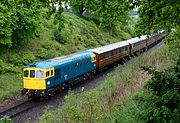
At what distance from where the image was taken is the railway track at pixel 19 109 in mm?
20197

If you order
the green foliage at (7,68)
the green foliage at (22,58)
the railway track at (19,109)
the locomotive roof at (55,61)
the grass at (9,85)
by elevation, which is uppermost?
the locomotive roof at (55,61)

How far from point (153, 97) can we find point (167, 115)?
0.68 metres

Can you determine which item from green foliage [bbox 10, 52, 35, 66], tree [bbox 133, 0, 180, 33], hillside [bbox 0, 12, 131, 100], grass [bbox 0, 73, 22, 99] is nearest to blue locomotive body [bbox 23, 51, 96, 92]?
grass [bbox 0, 73, 22, 99]

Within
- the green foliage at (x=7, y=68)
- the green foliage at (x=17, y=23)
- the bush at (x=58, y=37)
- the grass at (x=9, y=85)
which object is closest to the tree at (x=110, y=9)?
the green foliage at (x=17, y=23)

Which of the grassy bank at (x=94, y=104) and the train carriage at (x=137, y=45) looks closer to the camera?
the grassy bank at (x=94, y=104)

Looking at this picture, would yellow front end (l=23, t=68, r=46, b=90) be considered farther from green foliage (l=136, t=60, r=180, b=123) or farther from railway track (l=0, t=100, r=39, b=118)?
green foliage (l=136, t=60, r=180, b=123)

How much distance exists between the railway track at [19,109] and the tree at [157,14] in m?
10.6

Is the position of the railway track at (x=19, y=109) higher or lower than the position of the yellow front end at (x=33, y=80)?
lower

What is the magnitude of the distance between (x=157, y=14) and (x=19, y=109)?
492 inches

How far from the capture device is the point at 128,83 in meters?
15.6

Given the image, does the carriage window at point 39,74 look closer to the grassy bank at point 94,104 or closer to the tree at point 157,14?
the grassy bank at point 94,104

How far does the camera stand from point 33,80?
907 inches

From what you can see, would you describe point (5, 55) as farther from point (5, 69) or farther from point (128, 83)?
point (128, 83)

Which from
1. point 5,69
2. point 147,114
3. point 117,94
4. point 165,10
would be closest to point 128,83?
point 117,94
